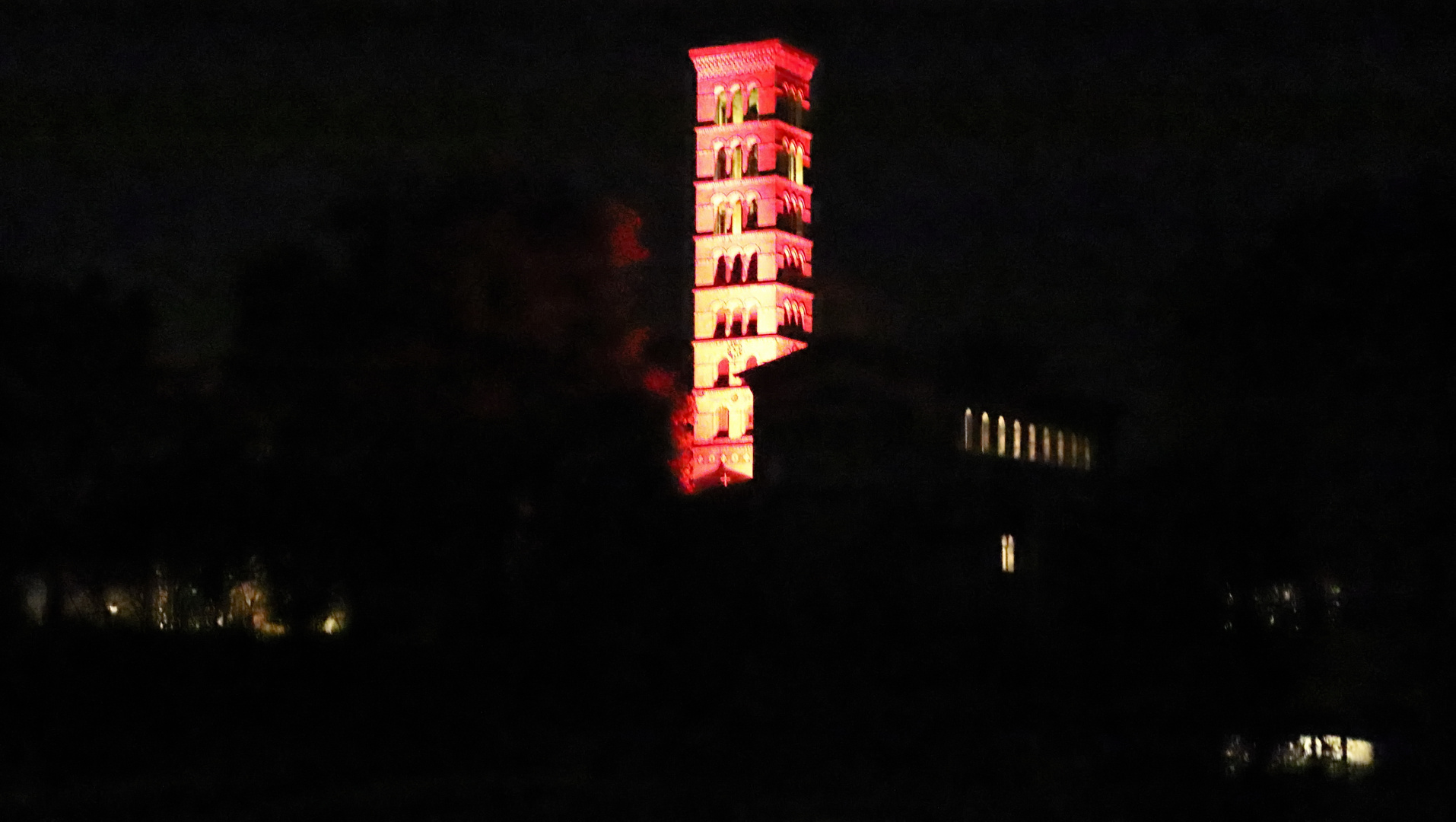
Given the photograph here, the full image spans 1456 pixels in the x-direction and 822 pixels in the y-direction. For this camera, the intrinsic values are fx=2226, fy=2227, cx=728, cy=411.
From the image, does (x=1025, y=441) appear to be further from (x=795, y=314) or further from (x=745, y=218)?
(x=745, y=218)

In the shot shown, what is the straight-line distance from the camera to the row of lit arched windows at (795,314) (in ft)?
252

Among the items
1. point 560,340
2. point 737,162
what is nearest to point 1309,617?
point 560,340

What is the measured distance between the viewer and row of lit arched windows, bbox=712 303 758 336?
76.4m

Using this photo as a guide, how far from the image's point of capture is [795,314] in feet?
256

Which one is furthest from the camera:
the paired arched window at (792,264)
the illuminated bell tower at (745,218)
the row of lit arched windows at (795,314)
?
the paired arched window at (792,264)

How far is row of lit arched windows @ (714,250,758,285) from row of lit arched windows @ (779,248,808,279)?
99 cm

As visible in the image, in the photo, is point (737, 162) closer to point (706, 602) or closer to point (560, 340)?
point (560, 340)

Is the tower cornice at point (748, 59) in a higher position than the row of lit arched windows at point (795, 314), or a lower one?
higher

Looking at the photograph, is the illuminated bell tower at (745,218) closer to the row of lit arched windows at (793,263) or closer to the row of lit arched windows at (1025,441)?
the row of lit arched windows at (793,263)

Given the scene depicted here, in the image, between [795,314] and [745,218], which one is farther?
[795,314]

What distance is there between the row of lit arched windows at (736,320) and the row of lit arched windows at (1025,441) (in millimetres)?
11753

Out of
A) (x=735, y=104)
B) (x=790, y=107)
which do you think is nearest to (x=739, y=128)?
(x=735, y=104)

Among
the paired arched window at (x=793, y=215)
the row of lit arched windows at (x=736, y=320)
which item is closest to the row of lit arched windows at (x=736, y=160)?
the paired arched window at (x=793, y=215)

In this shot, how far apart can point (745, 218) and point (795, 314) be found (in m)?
3.80
